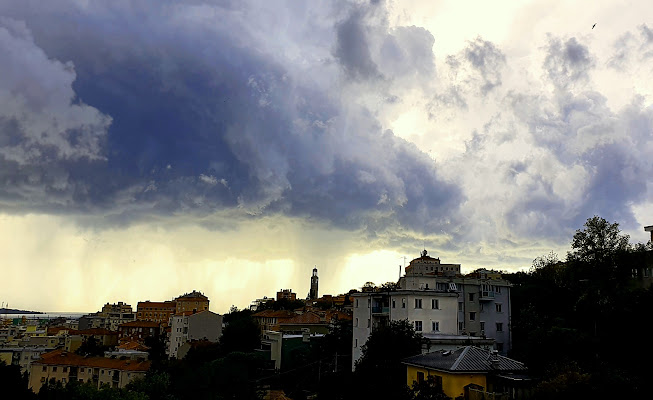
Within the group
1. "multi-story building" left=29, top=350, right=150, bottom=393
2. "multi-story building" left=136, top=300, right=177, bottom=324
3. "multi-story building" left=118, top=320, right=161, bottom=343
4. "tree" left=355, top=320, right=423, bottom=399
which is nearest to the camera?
"tree" left=355, top=320, right=423, bottom=399

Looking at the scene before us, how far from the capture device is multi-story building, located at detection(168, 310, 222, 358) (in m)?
88.6

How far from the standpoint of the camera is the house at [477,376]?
21672 millimetres

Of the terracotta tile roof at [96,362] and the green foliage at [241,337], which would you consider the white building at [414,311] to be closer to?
the green foliage at [241,337]

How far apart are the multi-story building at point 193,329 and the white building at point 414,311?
4731cm

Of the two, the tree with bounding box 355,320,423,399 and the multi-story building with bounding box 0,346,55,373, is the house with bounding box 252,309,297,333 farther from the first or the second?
the tree with bounding box 355,320,423,399

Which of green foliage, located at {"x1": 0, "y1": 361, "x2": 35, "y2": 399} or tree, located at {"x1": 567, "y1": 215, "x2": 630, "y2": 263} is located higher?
tree, located at {"x1": 567, "y1": 215, "x2": 630, "y2": 263}

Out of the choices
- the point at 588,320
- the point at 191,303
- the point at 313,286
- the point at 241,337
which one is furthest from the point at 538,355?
the point at 313,286

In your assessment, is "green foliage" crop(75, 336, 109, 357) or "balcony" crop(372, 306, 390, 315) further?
"green foliage" crop(75, 336, 109, 357)

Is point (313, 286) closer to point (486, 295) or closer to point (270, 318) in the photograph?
point (270, 318)

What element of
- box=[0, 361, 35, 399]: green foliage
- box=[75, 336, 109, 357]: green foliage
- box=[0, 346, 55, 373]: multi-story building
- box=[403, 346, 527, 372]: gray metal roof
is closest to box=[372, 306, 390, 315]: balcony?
box=[403, 346, 527, 372]: gray metal roof

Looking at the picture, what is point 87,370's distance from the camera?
7250 cm

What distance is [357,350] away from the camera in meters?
49.1

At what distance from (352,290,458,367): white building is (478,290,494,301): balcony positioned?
472 cm

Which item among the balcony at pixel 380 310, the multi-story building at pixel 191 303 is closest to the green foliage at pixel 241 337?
the balcony at pixel 380 310
